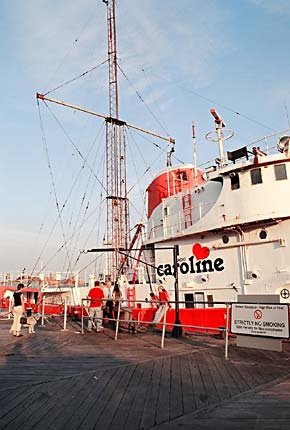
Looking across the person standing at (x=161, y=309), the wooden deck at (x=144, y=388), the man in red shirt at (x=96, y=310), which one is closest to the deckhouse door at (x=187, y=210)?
the person standing at (x=161, y=309)

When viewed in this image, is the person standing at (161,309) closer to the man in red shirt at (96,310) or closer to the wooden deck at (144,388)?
the wooden deck at (144,388)

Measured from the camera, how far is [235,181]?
1438cm

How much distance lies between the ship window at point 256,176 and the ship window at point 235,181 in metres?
0.60

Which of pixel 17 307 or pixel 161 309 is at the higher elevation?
pixel 17 307

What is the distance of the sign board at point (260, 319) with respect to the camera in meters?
6.93

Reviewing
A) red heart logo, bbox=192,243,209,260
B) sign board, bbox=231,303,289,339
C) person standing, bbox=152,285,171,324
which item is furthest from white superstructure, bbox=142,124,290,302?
sign board, bbox=231,303,289,339

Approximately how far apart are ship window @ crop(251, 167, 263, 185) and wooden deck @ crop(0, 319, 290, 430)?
6.55 m

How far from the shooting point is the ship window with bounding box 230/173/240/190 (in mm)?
14259

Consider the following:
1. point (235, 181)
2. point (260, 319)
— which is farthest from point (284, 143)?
point (260, 319)

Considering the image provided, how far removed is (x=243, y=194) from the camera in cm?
1389

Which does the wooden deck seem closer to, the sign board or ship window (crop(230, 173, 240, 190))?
the sign board

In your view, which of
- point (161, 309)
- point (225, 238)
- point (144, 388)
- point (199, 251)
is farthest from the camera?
point (199, 251)

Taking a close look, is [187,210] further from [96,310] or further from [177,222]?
[96,310]

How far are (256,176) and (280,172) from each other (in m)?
0.87
